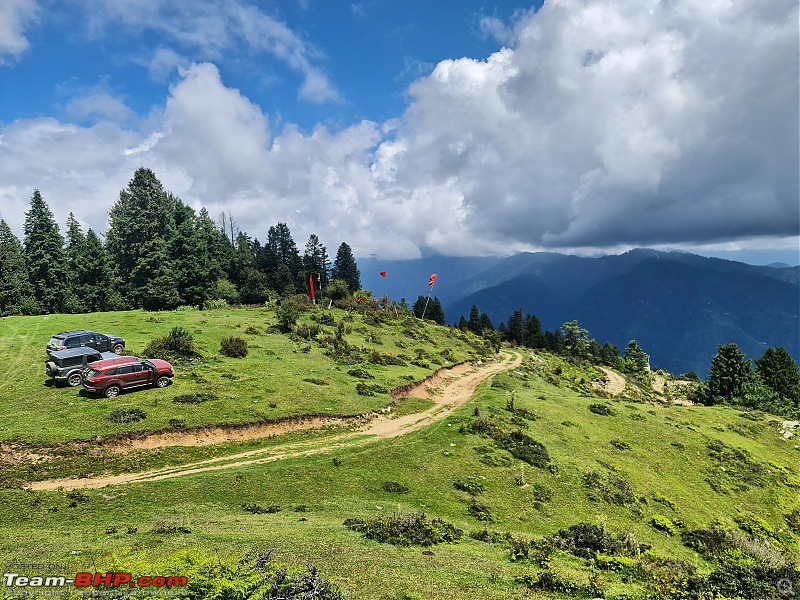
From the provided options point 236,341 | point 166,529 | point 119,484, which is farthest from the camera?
point 236,341

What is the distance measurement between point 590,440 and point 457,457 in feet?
41.4

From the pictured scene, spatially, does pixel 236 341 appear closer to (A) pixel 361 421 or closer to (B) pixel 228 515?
(A) pixel 361 421

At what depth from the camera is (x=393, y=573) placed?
485 inches

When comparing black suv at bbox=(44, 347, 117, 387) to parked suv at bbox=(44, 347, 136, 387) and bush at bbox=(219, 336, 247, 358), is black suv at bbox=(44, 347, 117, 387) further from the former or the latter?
bush at bbox=(219, 336, 247, 358)

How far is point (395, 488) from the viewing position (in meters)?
21.4

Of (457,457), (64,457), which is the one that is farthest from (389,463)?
(64,457)

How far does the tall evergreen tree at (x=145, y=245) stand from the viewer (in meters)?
70.2

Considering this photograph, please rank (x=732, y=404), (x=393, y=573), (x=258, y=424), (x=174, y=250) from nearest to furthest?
(x=393, y=573) → (x=258, y=424) → (x=732, y=404) → (x=174, y=250)

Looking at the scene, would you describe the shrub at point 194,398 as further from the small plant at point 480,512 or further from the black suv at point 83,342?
the small plant at point 480,512

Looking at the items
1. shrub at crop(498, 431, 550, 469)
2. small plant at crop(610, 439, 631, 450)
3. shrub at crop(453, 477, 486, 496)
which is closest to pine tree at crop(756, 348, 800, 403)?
small plant at crop(610, 439, 631, 450)

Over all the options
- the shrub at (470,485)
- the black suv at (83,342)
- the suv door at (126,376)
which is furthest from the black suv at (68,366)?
the shrub at (470,485)

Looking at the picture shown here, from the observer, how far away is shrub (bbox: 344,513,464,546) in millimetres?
15539

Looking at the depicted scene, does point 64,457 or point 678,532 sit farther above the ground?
point 64,457

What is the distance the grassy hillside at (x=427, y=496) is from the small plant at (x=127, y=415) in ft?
1.68
